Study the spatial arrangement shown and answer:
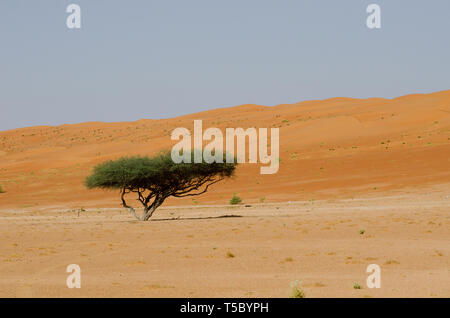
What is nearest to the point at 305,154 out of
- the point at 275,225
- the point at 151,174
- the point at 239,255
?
the point at 151,174

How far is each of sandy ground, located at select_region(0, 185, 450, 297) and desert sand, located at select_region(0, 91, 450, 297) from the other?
44mm

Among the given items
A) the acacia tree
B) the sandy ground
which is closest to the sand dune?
the acacia tree

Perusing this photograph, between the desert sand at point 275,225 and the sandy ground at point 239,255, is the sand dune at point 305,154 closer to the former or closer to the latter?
the desert sand at point 275,225

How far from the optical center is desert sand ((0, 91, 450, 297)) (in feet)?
45.8

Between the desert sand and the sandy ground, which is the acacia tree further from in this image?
the sandy ground

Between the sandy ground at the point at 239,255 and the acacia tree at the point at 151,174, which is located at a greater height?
the acacia tree at the point at 151,174

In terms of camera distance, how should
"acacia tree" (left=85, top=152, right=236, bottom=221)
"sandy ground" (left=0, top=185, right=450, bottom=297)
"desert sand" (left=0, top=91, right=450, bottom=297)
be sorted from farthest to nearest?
1. "acacia tree" (left=85, top=152, right=236, bottom=221)
2. "desert sand" (left=0, top=91, right=450, bottom=297)
3. "sandy ground" (left=0, top=185, right=450, bottom=297)

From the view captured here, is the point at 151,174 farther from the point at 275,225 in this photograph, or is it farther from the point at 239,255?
the point at 239,255

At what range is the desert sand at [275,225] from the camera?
1395cm

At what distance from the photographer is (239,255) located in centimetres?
1912

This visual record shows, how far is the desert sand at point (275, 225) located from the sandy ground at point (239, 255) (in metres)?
0.04

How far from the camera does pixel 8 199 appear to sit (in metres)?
57.6

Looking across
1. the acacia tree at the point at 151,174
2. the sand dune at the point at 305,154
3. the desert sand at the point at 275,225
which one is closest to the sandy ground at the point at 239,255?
the desert sand at the point at 275,225

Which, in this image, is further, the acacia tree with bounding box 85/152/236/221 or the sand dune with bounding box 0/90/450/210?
the sand dune with bounding box 0/90/450/210
